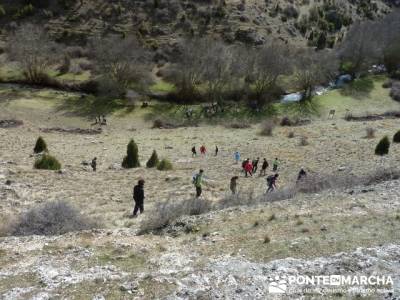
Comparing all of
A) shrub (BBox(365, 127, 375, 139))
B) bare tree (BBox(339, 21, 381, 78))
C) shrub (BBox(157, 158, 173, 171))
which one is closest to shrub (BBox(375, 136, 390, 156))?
shrub (BBox(365, 127, 375, 139))

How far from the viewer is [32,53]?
59250mm

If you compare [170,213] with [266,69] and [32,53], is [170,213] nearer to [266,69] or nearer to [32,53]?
[266,69]

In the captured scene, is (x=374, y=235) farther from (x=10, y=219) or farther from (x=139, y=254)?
(x=10, y=219)

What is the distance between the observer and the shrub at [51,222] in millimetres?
15930

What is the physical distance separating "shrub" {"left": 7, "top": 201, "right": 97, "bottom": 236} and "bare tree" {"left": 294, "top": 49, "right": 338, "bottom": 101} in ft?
151

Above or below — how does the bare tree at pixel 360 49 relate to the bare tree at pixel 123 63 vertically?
above

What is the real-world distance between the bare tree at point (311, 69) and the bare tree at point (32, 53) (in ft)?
Result: 104

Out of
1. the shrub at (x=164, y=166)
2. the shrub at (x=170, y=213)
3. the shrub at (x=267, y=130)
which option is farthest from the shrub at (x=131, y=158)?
the shrub at (x=267, y=130)

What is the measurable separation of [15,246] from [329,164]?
2368 centimetres

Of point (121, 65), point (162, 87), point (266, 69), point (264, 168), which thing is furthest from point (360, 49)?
point (264, 168)

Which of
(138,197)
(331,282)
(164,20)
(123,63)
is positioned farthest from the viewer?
(164,20)

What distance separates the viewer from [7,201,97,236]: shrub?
1593 cm

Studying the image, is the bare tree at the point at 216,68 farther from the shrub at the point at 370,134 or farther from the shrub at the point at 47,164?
the shrub at the point at 47,164

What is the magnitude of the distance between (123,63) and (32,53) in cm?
1154
